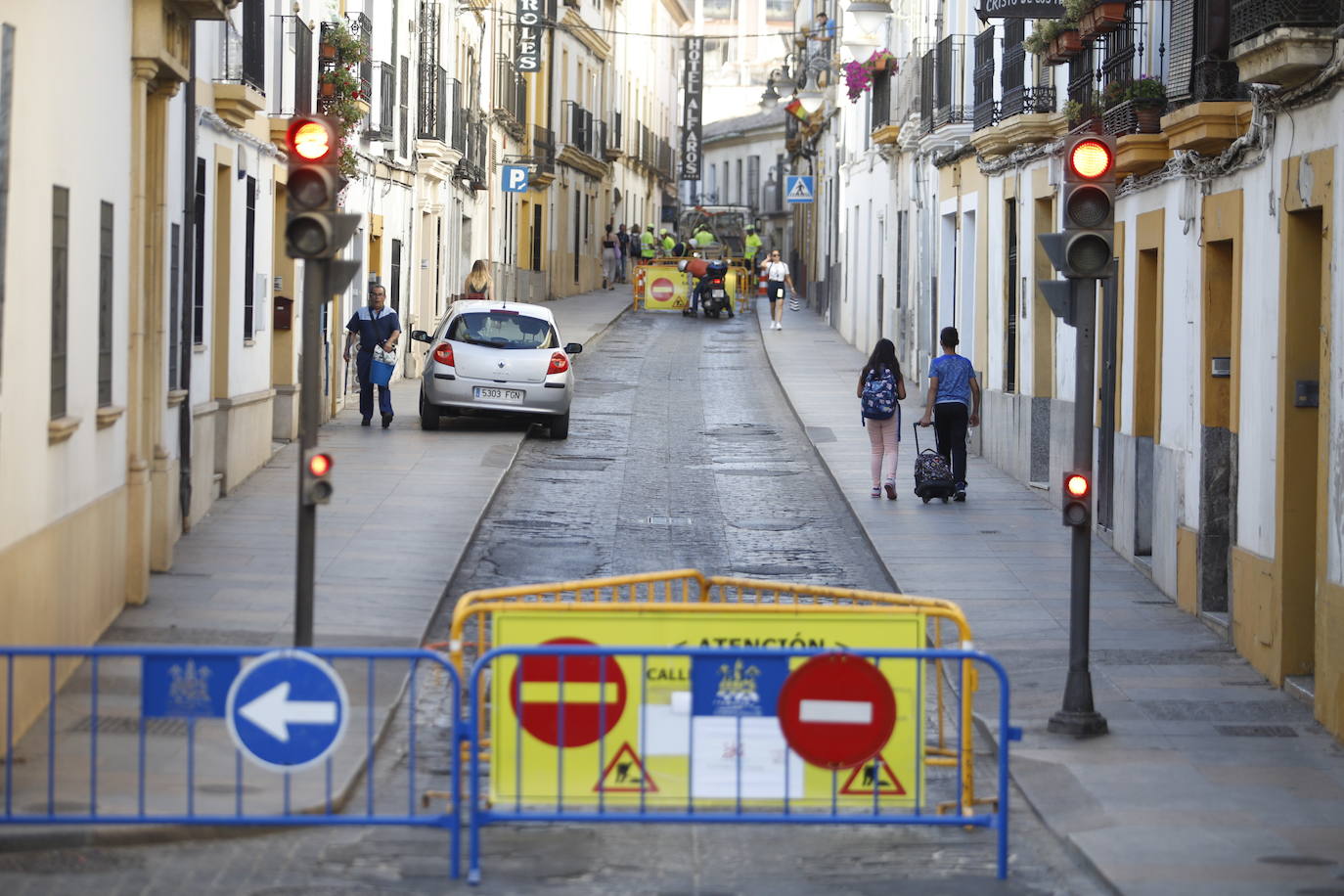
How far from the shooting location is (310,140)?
9.90m

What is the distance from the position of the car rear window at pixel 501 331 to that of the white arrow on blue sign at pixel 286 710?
15.8m

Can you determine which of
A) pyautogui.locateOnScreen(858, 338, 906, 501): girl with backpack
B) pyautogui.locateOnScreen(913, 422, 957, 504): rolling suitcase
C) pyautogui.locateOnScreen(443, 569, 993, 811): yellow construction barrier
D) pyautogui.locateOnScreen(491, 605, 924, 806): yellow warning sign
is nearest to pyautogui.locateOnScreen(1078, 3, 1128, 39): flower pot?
pyautogui.locateOnScreen(858, 338, 906, 501): girl with backpack

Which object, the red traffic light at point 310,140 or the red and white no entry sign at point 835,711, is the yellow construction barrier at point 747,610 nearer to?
the red and white no entry sign at point 835,711

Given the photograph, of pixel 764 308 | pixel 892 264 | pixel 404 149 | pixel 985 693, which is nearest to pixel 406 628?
pixel 985 693

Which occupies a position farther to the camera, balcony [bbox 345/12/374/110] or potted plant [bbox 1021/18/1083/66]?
balcony [bbox 345/12/374/110]

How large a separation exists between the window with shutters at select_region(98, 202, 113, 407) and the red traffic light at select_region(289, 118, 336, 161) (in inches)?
86.5

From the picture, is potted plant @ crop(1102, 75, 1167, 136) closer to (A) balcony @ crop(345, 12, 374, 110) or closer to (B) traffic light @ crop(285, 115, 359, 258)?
(B) traffic light @ crop(285, 115, 359, 258)

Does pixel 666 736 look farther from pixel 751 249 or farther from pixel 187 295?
pixel 751 249

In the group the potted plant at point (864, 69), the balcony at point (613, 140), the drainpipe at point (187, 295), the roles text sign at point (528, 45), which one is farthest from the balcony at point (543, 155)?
the drainpipe at point (187, 295)

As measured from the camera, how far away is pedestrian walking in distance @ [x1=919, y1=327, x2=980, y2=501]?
19172 millimetres

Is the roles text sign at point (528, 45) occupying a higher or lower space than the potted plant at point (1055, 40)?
higher

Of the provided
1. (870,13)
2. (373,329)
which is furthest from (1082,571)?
(870,13)

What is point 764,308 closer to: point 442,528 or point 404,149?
point 404,149

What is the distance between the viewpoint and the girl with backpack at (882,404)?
748 inches
